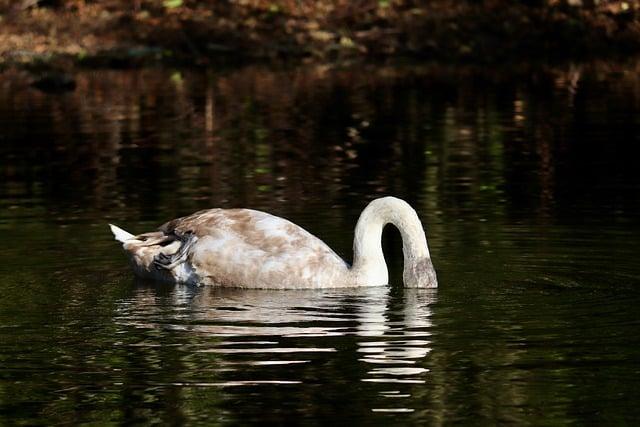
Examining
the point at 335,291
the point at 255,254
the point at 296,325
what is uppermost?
the point at 255,254

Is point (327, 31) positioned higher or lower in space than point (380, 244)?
lower

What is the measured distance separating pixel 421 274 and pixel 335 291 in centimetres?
77

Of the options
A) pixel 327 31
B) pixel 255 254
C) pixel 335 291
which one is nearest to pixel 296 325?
pixel 335 291

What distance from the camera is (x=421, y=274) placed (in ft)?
50.3

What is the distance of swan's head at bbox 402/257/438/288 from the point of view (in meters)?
15.3

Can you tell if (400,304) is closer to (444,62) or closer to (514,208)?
(514,208)

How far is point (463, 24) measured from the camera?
49750 millimetres

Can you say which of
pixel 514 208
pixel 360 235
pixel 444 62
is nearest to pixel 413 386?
pixel 360 235

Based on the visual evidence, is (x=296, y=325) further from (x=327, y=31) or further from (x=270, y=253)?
(x=327, y=31)

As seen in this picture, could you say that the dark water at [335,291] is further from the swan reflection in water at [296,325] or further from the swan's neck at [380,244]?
the swan's neck at [380,244]

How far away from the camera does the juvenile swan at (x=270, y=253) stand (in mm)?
15547

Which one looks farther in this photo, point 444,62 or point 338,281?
point 444,62

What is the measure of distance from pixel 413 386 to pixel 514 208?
29.8ft

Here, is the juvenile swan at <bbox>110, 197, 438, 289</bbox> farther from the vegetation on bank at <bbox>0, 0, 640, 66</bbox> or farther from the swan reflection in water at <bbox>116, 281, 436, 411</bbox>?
the vegetation on bank at <bbox>0, 0, 640, 66</bbox>
